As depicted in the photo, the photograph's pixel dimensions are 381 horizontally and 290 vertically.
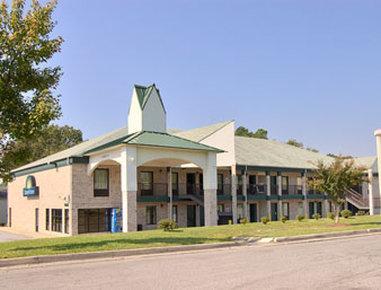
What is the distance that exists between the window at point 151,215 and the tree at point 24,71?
70.0ft

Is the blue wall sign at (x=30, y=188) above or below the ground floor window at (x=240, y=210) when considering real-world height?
above

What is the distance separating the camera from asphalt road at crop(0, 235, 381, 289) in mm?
9711

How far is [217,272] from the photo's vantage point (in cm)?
1138

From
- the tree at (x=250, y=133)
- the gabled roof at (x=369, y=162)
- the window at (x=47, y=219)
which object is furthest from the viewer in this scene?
the tree at (x=250, y=133)

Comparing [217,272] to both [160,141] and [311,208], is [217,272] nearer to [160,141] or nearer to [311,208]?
→ [160,141]

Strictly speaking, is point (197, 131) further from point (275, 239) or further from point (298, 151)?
point (275, 239)

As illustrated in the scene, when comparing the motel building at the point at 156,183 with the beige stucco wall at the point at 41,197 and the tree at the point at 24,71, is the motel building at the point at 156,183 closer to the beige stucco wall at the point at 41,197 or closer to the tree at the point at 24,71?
the beige stucco wall at the point at 41,197

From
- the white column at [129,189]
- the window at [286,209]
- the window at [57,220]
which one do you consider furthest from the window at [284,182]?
the window at [57,220]

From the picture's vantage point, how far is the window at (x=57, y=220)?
3609 centimetres

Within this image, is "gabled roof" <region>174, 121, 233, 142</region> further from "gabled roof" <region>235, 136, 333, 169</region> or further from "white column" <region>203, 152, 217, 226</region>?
"white column" <region>203, 152, 217, 226</region>

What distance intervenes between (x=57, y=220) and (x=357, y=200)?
30.3 metres

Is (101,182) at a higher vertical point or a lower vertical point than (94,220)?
higher

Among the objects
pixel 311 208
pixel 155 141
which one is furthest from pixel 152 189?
pixel 311 208

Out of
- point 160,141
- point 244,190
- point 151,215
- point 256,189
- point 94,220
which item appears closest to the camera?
point 160,141
